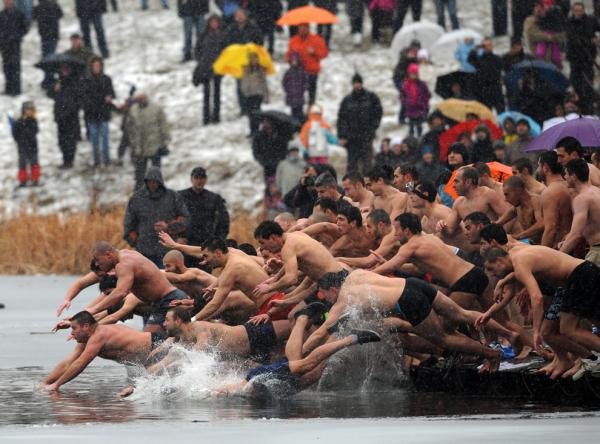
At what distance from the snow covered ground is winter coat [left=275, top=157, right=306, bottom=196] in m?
4.49

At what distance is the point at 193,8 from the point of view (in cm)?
3284

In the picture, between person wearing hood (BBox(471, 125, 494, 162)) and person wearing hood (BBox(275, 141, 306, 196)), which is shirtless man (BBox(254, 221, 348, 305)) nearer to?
person wearing hood (BBox(471, 125, 494, 162))

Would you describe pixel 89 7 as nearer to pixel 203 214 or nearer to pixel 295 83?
pixel 295 83

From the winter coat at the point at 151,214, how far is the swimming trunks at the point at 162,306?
3.36 m

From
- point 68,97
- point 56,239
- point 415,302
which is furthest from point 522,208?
point 68,97

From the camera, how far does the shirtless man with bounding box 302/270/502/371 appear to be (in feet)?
47.2

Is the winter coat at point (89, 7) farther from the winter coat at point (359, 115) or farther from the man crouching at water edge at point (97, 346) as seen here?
the man crouching at water edge at point (97, 346)

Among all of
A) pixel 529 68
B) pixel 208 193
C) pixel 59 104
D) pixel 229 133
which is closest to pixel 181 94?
pixel 229 133

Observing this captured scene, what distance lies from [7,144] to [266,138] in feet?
35.3

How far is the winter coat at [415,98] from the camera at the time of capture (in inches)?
1111

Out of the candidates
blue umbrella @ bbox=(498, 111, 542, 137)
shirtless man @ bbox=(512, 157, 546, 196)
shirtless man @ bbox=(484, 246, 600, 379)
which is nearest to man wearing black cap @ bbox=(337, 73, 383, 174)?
blue umbrella @ bbox=(498, 111, 542, 137)

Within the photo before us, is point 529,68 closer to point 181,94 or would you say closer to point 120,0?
point 181,94

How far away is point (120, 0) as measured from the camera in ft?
143

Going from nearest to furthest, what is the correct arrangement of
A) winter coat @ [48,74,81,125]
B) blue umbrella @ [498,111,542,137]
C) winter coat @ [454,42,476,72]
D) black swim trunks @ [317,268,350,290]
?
black swim trunks @ [317,268,350,290] < blue umbrella @ [498,111,542,137] < winter coat @ [454,42,476,72] < winter coat @ [48,74,81,125]
